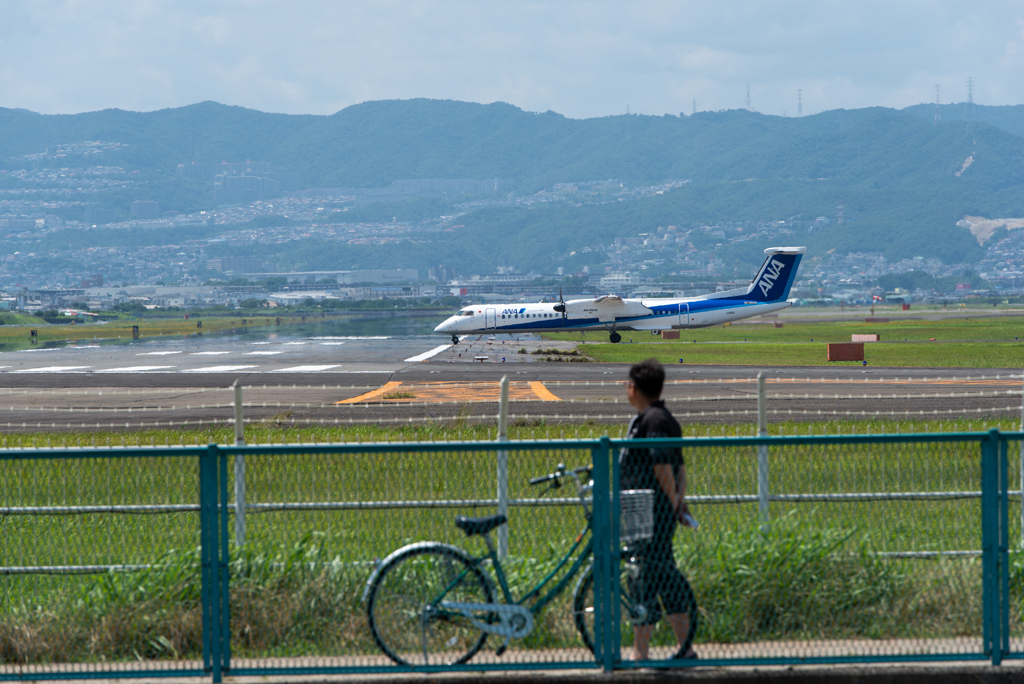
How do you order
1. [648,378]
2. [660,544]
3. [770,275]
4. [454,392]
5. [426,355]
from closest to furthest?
[660,544] → [648,378] → [454,392] → [426,355] → [770,275]

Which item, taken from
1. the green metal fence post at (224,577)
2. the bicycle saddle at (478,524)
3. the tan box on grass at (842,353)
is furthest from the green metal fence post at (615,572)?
the tan box on grass at (842,353)

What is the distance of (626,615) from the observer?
662 centimetres

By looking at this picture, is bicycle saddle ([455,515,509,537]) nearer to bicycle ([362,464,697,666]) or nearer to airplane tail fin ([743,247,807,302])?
bicycle ([362,464,697,666])

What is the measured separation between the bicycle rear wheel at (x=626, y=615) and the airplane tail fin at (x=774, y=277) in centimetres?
6580

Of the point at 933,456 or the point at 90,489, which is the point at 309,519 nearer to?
the point at 90,489

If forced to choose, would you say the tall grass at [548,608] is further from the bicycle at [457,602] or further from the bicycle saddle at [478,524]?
the bicycle saddle at [478,524]

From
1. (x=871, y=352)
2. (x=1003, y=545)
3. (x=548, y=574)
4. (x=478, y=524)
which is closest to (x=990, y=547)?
(x=1003, y=545)

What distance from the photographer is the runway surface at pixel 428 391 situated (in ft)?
73.3

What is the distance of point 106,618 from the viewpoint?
22.9 ft

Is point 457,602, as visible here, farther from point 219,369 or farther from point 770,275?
point 770,275

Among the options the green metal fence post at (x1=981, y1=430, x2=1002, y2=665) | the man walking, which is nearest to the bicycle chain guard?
the man walking

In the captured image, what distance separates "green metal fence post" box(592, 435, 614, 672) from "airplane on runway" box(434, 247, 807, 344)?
177 feet

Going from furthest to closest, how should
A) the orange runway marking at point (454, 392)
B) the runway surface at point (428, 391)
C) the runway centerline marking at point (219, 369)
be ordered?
1. the runway centerline marking at point (219, 369)
2. the orange runway marking at point (454, 392)
3. the runway surface at point (428, 391)

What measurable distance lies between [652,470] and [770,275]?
6744cm
